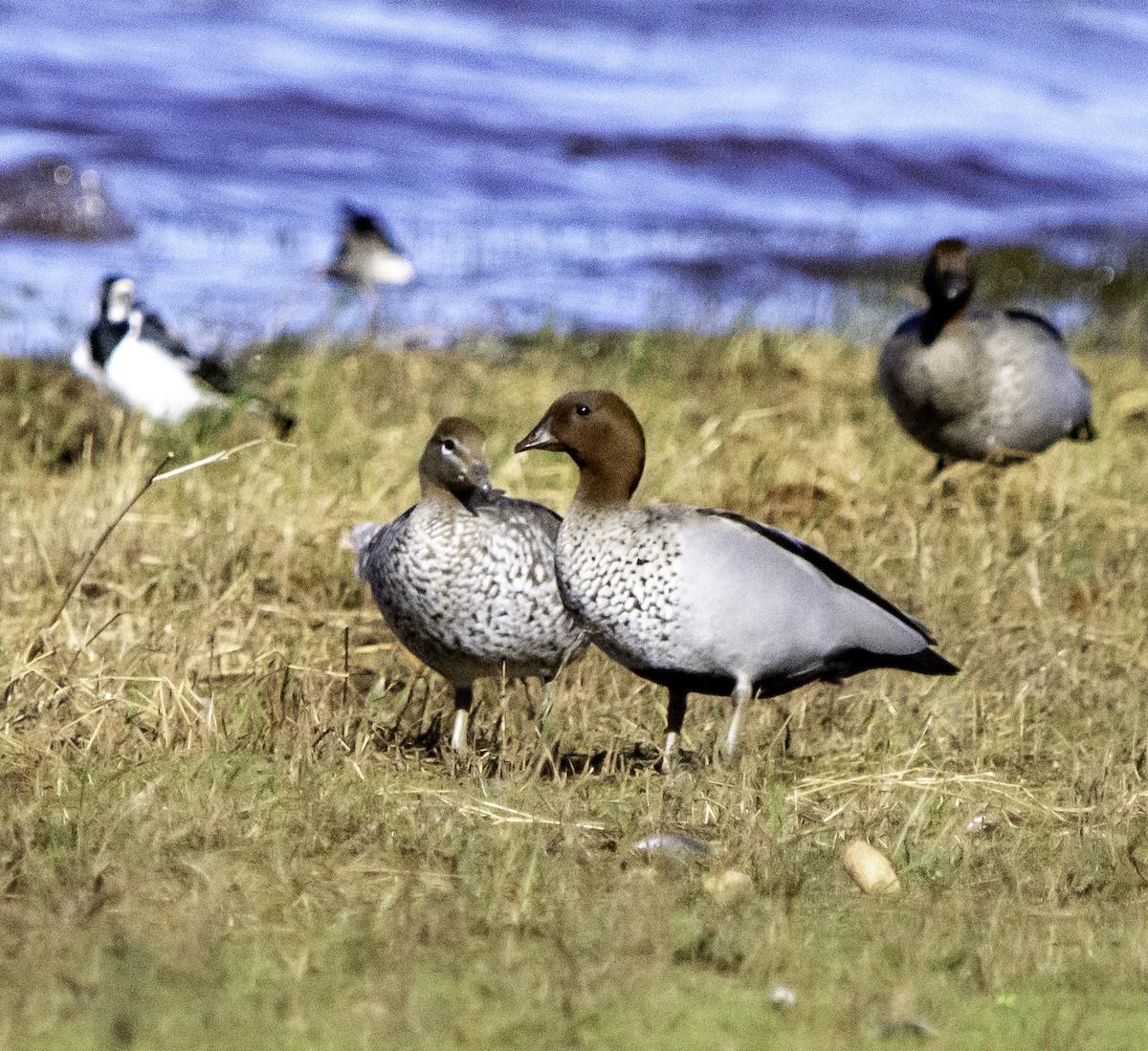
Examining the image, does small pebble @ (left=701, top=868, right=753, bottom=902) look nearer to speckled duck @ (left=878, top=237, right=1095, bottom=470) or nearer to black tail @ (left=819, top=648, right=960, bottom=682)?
black tail @ (left=819, top=648, right=960, bottom=682)

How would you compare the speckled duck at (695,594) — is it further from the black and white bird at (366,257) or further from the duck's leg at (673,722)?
the black and white bird at (366,257)

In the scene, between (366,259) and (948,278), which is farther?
(366,259)

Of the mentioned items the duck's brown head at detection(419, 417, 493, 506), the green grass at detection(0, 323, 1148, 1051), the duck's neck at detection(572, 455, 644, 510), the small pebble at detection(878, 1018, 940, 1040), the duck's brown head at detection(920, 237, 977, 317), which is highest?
the duck's brown head at detection(920, 237, 977, 317)

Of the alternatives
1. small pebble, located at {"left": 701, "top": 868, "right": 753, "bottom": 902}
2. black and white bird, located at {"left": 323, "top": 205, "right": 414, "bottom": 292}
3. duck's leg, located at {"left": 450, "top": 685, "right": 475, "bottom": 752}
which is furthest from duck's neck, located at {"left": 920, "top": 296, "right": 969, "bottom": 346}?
small pebble, located at {"left": 701, "top": 868, "right": 753, "bottom": 902}

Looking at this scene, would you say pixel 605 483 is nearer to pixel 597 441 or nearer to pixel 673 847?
pixel 597 441

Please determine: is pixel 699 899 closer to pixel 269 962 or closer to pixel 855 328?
pixel 269 962

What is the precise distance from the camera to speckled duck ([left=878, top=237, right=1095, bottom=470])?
288 inches

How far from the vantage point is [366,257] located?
11852 mm

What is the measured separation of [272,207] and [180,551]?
8279 mm

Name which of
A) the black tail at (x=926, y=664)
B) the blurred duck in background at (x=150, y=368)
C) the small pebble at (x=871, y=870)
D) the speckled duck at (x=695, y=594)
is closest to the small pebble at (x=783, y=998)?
the small pebble at (x=871, y=870)

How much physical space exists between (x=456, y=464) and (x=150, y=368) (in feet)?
12.7

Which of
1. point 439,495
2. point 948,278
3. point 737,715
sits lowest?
point 737,715

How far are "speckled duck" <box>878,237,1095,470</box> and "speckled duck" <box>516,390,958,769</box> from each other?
3.01 m

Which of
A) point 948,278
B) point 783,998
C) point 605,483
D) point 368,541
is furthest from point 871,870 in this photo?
point 948,278
